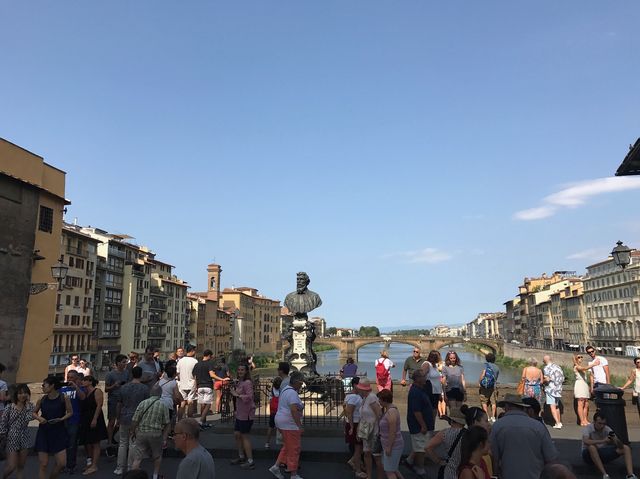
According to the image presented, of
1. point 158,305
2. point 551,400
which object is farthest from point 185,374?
point 158,305

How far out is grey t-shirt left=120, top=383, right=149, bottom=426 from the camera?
27.0ft

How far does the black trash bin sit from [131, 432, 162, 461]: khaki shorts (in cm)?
750

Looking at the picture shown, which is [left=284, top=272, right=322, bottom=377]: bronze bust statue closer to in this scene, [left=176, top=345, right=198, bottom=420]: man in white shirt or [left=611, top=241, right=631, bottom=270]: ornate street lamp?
[left=176, top=345, right=198, bottom=420]: man in white shirt

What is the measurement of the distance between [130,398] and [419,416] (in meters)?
4.91

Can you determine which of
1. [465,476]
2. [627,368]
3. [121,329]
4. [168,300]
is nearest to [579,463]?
[465,476]

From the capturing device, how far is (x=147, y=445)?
721 cm

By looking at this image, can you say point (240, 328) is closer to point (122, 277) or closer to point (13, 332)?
point (122, 277)

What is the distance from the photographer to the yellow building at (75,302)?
51469mm

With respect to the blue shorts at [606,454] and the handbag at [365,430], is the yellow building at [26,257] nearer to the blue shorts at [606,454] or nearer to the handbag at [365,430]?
the handbag at [365,430]

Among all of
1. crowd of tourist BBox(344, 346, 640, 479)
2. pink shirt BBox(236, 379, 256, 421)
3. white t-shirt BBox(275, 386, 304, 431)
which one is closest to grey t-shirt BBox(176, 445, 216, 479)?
crowd of tourist BBox(344, 346, 640, 479)

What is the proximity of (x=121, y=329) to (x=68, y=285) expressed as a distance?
47.1ft

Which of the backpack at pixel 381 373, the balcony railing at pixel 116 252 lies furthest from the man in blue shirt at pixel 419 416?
the balcony railing at pixel 116 252

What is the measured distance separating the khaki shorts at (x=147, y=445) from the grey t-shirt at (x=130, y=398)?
Answer: 0.97 m

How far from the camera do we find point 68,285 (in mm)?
53188
